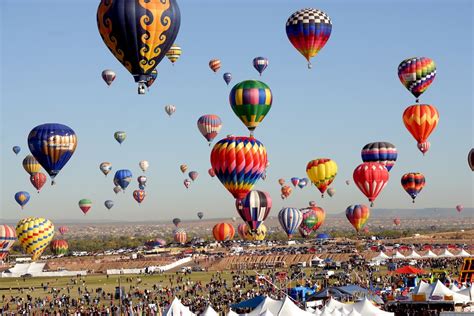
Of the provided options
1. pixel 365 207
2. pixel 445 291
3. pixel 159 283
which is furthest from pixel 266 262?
pixel 445 291

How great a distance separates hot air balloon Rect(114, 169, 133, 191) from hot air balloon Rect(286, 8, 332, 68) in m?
45.9

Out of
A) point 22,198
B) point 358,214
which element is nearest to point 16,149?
point 22,198

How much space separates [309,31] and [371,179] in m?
12.8

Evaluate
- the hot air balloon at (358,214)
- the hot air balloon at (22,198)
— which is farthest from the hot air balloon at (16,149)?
the hot air balloon at (358,214)

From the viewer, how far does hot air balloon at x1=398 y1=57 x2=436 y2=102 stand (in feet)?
196

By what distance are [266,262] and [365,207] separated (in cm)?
1233

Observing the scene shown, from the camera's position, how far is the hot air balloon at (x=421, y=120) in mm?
61219

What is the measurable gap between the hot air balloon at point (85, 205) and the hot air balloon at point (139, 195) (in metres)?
11.4

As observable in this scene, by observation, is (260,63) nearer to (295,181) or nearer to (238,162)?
(238,162)

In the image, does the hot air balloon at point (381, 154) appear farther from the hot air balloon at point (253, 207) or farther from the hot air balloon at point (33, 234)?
the hot air balloon at point (33, 234)

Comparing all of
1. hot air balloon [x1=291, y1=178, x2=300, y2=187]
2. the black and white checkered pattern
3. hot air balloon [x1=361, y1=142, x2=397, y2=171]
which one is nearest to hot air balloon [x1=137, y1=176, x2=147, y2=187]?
hot air balloon [x1=291, y1=178, x2=300, y2=187]

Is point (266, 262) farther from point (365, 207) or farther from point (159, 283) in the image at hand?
point (159, 283)

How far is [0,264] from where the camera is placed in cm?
8806

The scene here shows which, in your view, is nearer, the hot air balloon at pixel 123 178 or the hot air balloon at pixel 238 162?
the hot air balloon at pixel 238 162
